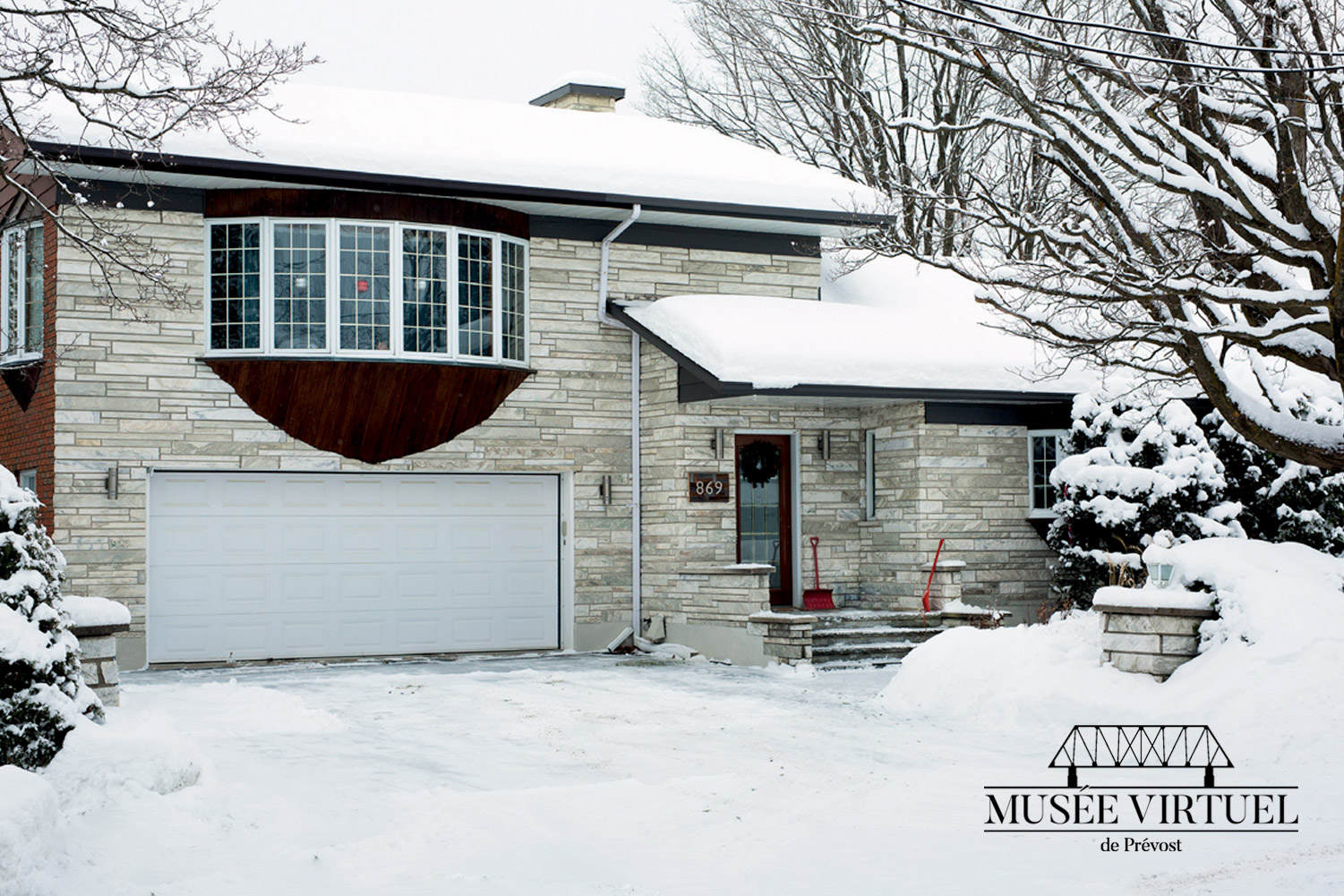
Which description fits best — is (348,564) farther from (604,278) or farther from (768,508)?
(768,508)

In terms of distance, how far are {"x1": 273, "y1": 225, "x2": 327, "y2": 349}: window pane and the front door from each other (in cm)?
505

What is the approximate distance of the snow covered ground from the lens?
653 centimetres

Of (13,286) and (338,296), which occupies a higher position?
(13,286)

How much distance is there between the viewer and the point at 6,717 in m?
7.20

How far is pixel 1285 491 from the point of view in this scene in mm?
15273

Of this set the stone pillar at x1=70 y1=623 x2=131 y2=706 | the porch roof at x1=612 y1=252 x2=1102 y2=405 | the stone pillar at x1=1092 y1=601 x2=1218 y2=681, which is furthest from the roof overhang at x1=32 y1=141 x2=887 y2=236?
the stone pillar at x1=1092 y1=601 x2=1218 y2=681

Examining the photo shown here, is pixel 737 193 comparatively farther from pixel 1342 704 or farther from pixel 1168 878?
pixel 1168 878

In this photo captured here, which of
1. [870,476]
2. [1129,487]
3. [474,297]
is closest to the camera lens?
[1129,487]

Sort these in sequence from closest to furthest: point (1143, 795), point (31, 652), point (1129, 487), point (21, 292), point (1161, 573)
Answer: point (31, 652) < point (1143, 795) < point (1161, 573) < point (21, 292) < point (1129, 487)

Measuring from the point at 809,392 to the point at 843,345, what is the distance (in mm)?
1075

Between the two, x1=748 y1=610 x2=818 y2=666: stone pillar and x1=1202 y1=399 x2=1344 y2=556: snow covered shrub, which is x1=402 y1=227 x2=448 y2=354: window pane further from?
x1=1202 y1=399 x2=1344 y2=556: snow covered shrub

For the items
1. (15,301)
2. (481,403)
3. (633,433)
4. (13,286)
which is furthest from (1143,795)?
(13,286)

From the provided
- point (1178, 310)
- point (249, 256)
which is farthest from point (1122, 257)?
point (249, 256)

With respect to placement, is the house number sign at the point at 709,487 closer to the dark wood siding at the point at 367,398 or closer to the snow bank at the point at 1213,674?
the dark wood siding at the point at 367,398
